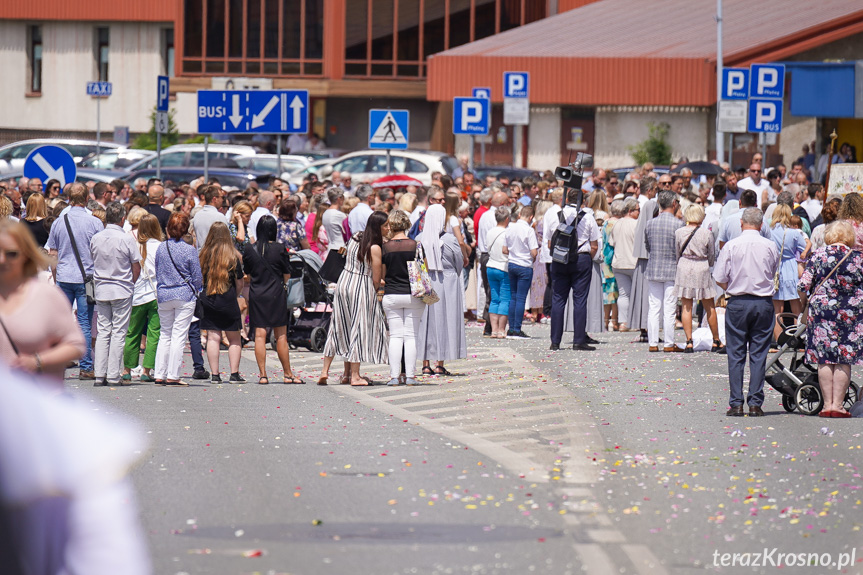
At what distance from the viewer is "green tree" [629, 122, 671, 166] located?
42.7m

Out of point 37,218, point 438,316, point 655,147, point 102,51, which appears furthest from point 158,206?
point 102,51

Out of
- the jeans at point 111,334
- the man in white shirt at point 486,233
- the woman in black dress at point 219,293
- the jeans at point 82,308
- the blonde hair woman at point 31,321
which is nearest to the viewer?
the blonde hair woman at point 31,321

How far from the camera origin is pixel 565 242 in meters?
16.2

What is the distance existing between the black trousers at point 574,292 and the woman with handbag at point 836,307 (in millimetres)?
5473

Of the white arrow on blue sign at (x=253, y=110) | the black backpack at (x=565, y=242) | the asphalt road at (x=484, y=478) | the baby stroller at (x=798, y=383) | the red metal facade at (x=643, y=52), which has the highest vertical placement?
the red metal facade at (x=643, y=52)

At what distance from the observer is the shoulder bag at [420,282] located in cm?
1297

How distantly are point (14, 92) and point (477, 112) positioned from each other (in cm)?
3562

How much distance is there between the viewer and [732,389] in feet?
37.4

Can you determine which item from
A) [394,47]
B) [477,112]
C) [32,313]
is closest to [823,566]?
[32,313]

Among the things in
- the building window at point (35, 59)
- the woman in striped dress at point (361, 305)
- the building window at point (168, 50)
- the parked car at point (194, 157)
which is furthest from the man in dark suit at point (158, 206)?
the building window at point (35, 59)

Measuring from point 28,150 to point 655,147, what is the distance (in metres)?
18.4

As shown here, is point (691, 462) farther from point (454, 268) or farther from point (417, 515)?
point (454, 268)

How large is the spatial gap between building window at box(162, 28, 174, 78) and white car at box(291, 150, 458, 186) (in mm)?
21852

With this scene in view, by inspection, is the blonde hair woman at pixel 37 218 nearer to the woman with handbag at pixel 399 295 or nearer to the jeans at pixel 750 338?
the woman with handbag at pixel 399 295
